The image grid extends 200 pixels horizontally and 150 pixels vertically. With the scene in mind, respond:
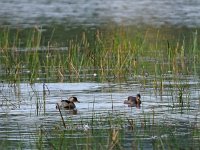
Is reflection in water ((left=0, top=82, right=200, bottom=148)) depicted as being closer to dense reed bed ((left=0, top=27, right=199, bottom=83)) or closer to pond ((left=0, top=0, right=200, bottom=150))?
pond ((left=0, top=0, right=200, bottom=150))

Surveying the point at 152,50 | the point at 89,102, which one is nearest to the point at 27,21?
the point at 152,50

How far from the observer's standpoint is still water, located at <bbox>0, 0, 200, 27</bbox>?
Answer: 139 feet

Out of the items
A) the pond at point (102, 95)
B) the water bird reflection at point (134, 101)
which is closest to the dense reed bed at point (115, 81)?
the pond at point (102, 95)

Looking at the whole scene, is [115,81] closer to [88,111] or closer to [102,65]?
[102,65]

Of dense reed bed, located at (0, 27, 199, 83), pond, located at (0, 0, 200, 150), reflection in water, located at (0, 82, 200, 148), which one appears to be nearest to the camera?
pond, located at (0, 0, 200, 150)

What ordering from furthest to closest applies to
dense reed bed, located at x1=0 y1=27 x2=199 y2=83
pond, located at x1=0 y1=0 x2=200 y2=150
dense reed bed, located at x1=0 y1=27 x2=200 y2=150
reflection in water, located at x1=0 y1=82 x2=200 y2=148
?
1. dense reed bed, located at x1=0 y1=27 x2=199 y2=83
2. reflection in water, located at x1=0 y1=82 x2=200 y2=148
3. pond, located at x1=0 y1=0 x2=200 y2=150
4. dense reed bed, located at x1=0 y1=27 x2=200 y2=150

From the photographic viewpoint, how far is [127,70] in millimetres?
21984

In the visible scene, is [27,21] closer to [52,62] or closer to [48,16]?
[48,16]

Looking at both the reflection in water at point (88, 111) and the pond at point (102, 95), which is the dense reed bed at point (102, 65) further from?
the reflection in water at point (88, 111)

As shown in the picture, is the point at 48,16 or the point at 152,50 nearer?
the point at 152,50

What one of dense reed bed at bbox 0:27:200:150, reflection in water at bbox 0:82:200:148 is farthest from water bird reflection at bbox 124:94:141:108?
dense reed bed at bbox 0:27:200:150

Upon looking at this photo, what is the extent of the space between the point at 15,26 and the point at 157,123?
24.4 meters

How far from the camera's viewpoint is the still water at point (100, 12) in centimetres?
4247

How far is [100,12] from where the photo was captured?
4941 cm
